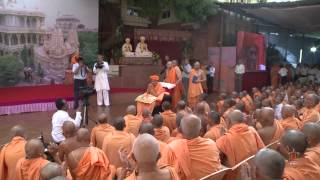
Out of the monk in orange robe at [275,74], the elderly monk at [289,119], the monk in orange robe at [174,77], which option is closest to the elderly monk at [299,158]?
the elderly monk at [289,119]

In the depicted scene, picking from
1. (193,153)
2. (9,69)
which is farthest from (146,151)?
(9,69)

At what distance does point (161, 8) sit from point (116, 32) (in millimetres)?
2388

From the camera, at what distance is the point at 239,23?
67.1 feet

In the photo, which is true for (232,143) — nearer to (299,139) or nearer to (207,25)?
(299,139)

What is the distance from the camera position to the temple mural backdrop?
14.1 m

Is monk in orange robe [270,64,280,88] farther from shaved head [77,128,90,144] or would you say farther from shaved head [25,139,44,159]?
shaved head [25,139,44,159]

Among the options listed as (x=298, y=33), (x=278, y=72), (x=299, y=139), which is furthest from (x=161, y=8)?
(x=299, y=139)

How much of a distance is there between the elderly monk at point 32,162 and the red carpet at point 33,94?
8.66 metres

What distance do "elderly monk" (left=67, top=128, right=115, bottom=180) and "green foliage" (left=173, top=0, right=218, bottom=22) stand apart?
14.5 meters

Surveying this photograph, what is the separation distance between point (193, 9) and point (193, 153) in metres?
15.1

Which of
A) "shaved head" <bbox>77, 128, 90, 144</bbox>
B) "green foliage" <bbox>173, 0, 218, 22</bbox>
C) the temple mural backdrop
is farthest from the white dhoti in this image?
"shaved head" <bbox>77, 128, 90, 144</bbox>

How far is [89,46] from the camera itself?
54.3ft

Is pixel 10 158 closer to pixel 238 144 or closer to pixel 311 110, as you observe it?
pixel 238 144

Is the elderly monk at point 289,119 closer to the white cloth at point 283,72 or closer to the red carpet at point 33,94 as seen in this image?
the red carpet at point 33,94
